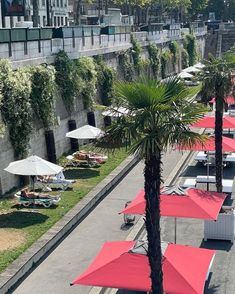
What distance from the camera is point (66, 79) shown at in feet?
104

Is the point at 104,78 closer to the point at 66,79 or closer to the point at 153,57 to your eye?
the point at 66,79

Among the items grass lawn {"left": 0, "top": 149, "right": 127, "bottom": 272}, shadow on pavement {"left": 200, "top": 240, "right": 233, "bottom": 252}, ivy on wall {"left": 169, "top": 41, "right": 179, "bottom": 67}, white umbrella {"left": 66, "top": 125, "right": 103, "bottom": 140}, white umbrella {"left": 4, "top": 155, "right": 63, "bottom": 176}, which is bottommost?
shadow on pavement {"left": 200, "top": 240, "right": 233, "bottom": 252}

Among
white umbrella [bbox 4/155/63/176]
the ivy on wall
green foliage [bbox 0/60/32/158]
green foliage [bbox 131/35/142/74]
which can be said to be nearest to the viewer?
white umbrella [bbox 4/155/63/176]

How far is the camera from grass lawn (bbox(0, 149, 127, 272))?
18625mm

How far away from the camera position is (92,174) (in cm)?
2856

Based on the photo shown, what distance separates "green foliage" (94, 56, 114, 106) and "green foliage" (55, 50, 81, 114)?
5.36 meters

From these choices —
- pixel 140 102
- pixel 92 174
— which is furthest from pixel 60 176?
pixel 140 102

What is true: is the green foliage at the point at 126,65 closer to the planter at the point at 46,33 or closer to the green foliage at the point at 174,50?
the planter at the point at 46,33

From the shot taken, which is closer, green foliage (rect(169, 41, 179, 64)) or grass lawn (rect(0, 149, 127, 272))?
grass lawn (rect(0, 149, 127, 272))

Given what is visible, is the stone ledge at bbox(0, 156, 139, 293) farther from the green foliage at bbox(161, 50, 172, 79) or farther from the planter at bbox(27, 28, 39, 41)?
the green foliage at bbox(161, 50, 172, 79)

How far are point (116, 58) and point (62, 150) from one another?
13.5 m

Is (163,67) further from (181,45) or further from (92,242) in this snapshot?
(92,242)

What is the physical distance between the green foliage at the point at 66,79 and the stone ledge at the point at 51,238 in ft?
19.6

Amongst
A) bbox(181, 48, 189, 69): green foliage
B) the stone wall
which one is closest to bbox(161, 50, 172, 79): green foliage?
bbox(181, 48, 189, 69): green foliage
